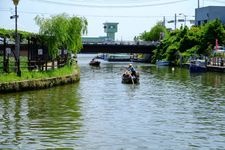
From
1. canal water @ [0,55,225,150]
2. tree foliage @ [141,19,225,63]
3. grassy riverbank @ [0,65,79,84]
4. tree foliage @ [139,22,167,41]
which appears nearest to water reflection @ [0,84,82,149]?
canal water @ [0,55,225,150]

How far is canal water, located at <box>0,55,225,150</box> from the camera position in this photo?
18.8 m

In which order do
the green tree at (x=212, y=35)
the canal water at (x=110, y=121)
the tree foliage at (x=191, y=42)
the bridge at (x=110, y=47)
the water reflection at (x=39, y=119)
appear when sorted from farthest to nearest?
1. the bridge at (x=110, y=47)
2. the tree foliage at (x=191, y=42)
3. the green tree at (x=212, y=35)
4. the water reflection at (x=39, y=119)
5. the canal water at (x=110, y=121)

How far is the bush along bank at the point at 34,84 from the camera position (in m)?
36.1

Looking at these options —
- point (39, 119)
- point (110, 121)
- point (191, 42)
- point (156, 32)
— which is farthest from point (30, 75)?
point (156, 32)

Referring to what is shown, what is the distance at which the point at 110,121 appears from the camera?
24.1 metres

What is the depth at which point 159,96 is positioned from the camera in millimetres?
37906

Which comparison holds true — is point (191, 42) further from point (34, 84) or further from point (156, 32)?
point (34, 84)

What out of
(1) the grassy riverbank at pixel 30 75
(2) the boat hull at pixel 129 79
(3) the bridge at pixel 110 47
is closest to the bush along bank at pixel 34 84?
(1) the grassy riverbank at pixel 30 75

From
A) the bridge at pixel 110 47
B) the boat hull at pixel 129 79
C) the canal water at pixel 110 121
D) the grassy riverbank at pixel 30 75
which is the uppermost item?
Answer: the bridge at pixel 110 47

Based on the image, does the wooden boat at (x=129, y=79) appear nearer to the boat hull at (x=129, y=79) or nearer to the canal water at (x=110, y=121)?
the boat hull at (x=129, y=79)

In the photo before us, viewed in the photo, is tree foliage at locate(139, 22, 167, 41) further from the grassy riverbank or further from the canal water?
the canal water

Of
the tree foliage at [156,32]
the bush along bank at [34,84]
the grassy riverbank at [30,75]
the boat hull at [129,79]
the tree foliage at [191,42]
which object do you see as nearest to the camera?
the bush along bank at [34,84]

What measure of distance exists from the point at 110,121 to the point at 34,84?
1640 cm

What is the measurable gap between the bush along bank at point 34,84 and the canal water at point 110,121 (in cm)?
76
